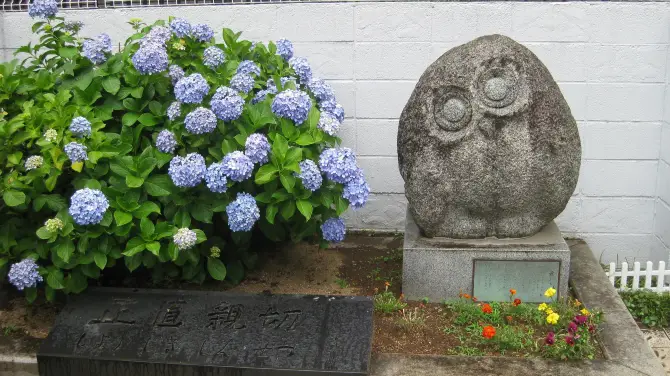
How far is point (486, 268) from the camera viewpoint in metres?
4.11

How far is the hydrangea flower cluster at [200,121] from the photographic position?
3.73 meters

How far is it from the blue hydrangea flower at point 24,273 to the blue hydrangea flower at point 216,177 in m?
0.95

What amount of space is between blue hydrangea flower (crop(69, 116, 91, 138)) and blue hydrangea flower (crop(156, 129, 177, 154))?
334 millimetres

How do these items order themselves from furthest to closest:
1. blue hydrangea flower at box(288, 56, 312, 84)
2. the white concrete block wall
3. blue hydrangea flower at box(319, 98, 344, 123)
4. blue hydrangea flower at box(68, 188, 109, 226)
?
the white concrete block wall → blue hydrangea flower at box(288, 56, 312, 84) → blue hydrangea flower at box(319, 98, 344, 123) → blue hydrangea flower at box(68, 188, 109, 226)

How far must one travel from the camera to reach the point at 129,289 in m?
4.00

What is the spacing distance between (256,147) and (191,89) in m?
Result: 0.44

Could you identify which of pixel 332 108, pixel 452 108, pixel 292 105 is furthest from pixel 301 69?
pixel 452 108

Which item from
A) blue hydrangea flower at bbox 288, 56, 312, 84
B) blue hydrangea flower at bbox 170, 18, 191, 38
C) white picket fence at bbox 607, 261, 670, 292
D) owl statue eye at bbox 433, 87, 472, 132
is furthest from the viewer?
white picket fence at bbox 607, 261, 670, 292

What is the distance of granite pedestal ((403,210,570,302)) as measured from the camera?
4.07 meters

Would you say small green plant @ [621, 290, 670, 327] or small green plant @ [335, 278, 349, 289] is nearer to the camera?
small green plant @ [335, 278, 349, 289]

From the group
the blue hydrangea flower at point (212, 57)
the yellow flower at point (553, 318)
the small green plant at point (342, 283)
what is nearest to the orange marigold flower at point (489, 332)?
the yellow flower at point (553, 318)

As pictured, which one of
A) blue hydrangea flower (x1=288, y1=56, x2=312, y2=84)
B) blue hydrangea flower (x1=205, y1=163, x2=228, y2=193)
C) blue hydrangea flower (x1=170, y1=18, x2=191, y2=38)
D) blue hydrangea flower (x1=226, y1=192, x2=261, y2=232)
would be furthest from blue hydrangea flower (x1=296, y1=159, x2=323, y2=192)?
blue hydrangea flower (x1=170, y1=18, x2=191, y2=38)

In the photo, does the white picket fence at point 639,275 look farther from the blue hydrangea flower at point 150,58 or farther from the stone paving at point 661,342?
the blue hydrangea flower at point 150,58

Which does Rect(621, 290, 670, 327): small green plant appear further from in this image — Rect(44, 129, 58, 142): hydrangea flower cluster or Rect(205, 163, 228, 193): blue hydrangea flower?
Rect(44, 129, 58, 142): hydrangea flower cluster
